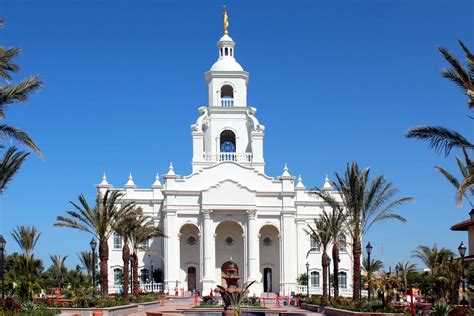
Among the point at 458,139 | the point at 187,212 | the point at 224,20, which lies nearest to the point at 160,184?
the point at 187,212

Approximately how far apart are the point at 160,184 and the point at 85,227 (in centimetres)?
3109

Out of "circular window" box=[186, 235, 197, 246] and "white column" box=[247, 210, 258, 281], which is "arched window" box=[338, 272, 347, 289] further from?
"circular window" box=[186, 235, 197, 246]

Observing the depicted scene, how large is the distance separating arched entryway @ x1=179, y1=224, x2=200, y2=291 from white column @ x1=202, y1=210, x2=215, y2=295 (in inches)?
110

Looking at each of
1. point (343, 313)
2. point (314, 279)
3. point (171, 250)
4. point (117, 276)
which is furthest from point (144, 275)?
point (343, 313)

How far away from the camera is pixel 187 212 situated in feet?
233

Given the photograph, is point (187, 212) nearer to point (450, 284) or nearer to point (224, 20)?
point (224, 20)

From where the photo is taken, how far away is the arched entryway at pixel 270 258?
73.0 meters

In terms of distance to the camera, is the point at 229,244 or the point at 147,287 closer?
the point at 147,287

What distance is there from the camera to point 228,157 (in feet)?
252

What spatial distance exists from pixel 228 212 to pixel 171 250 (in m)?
6.38

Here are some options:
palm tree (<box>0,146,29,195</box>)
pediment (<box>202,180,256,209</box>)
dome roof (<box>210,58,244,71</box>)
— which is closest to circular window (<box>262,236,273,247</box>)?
pediment (<box>202,180,256,209</box>)

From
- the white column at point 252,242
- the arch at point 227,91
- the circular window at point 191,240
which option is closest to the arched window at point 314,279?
the white column at point 252,242

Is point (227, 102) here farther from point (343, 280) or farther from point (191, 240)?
point (343, 280)

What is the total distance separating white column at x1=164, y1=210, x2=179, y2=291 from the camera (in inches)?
2721
